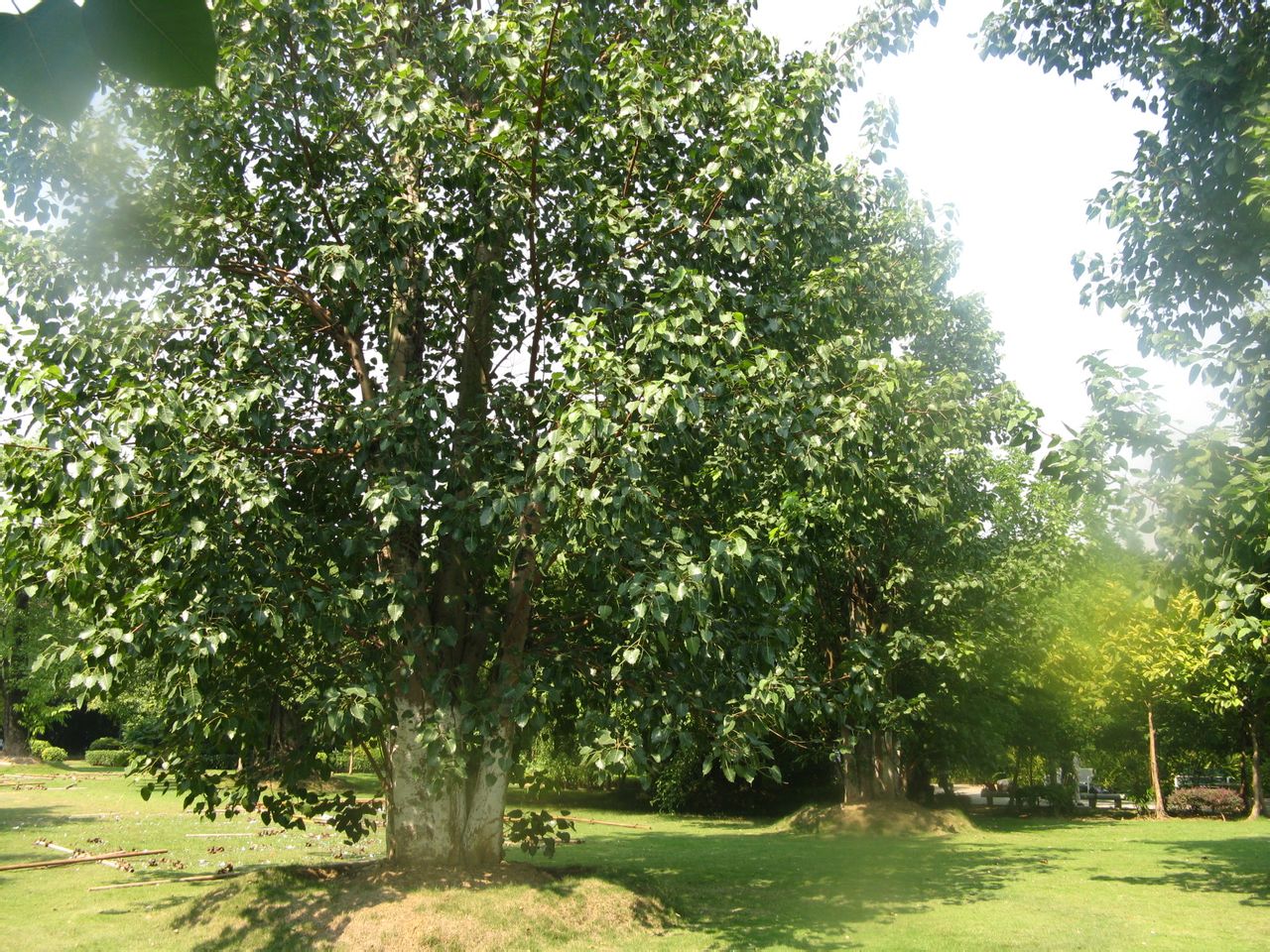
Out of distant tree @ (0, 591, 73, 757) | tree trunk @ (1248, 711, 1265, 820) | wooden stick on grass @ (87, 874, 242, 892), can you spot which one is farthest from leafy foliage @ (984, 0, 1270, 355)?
distant tree @ (0, 591, 73, 757)

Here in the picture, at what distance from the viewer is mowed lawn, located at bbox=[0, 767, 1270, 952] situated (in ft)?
33.5

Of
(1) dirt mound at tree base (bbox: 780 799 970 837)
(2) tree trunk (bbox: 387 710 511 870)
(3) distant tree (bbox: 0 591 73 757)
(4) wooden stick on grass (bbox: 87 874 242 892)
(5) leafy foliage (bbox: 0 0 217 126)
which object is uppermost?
(3) distant tree (bbox: 0 591 73 757)

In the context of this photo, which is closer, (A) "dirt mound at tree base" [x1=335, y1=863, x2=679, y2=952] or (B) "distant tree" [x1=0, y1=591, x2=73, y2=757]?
(A) "dirt mound at tree base" [x1=335, y1=863, x2=679, y2=952]

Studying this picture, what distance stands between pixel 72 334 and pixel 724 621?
7.43 meters

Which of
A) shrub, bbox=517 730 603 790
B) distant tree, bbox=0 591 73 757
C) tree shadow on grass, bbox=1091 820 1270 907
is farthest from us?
distant tree, bbox=0 591 73 757

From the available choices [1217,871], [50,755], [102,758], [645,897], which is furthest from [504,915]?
[50,755]

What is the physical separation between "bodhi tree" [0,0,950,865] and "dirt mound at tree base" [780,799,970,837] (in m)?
15.9

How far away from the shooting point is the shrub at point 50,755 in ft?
157

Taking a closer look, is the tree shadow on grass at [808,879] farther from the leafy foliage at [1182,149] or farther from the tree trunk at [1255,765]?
the tree trunk at [1255,765]

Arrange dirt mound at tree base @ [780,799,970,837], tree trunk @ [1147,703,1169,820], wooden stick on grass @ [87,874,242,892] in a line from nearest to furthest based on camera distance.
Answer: wooden stick on grass @ [87,874,242,892]
dirt mound at tree base @ [780,799,970,837]
tree trunk @ [1147,703,1169,820]

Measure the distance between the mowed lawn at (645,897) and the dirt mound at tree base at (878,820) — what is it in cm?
347

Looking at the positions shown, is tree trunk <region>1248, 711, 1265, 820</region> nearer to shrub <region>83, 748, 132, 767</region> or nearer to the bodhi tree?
the bodhi tree

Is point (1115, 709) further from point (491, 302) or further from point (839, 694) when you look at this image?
point (491, 302)

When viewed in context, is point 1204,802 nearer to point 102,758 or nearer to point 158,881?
point 158,881
